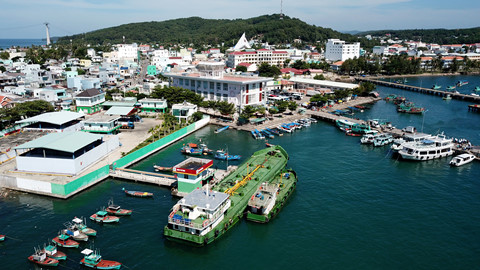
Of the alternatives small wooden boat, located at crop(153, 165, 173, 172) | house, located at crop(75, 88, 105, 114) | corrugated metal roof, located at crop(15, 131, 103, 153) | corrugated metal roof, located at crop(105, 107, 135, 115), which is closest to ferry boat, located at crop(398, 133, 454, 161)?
small wooden boat, located at crop(153, 165, 173, 172)

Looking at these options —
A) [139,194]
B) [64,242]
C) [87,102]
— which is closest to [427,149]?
[139,194]

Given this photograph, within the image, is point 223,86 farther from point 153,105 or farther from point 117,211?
point 117,211

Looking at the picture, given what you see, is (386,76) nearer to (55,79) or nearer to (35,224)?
(55,79)

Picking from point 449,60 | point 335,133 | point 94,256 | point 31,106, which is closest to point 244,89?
point 335,133

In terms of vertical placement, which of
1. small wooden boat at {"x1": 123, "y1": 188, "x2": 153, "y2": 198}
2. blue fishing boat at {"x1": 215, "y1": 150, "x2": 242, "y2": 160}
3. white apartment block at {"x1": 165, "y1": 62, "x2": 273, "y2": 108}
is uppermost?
white apartment block at {"x1": 165, "y1": 62, "x2": 273, "y2": 108}

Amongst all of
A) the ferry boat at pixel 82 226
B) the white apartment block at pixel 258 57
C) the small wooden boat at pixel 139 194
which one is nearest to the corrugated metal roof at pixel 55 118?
the small wooden boat at pixel 139 194

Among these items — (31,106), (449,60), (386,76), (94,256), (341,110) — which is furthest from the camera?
(449,60)

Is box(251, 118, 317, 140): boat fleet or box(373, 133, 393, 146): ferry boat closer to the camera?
box(373, 133, 393, 146): ferry boat

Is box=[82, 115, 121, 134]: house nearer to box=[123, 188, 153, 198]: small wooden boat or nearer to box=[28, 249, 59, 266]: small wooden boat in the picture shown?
box=[123, 188, 153, 198]: small wooden boat
